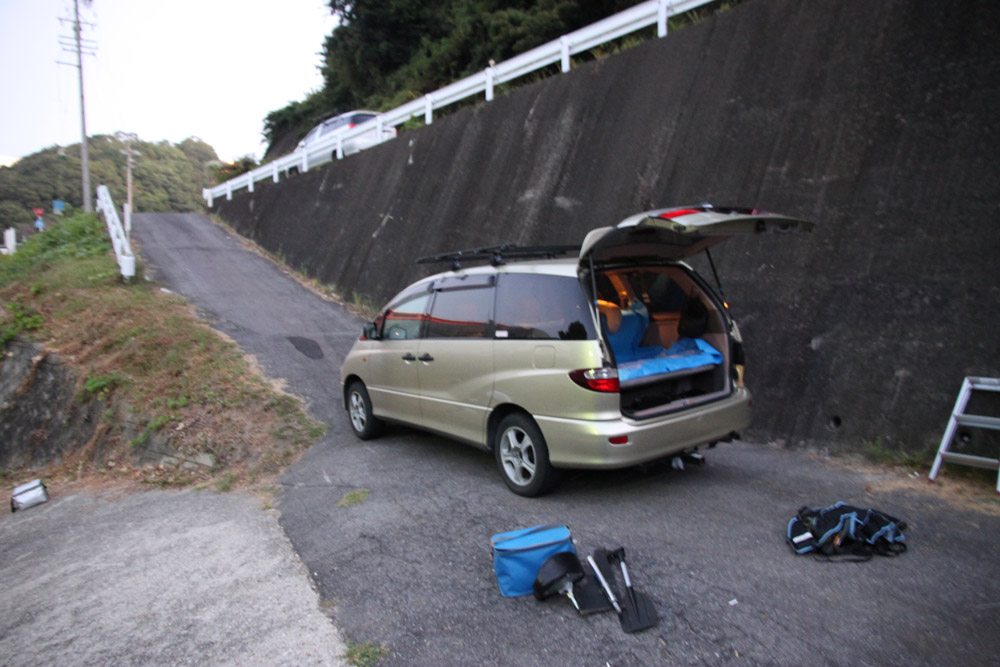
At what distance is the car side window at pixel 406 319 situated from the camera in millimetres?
6238

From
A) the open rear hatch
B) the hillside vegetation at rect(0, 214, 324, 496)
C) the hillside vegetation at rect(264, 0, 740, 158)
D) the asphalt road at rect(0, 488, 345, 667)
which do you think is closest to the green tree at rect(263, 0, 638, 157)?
the hillside vegetation at rect(264, 0, 740, 158)

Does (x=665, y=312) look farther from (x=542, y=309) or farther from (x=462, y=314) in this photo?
Answer: (x=462, y=314)

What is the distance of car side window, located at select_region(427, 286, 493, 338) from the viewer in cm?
541

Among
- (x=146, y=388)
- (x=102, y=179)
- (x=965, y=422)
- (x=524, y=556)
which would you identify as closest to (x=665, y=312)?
(x=965, y=422)

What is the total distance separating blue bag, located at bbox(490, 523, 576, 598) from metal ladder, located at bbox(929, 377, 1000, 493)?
3300 millimetres

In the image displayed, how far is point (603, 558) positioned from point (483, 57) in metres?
16.5

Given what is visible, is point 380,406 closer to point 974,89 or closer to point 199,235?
point 974,89

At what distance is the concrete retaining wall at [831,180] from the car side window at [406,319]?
3.28 metres

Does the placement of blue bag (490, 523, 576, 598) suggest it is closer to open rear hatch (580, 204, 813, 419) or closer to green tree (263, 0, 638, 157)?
open rear hatch (580, 204, 813, 419)

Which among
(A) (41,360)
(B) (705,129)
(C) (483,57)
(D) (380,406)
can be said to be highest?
(C) (483,57)

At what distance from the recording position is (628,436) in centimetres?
443

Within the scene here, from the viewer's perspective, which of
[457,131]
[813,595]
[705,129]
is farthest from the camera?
[457,131]

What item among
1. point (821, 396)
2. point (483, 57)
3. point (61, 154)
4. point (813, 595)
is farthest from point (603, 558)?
point (61, 154)

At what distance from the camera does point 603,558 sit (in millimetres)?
3648
